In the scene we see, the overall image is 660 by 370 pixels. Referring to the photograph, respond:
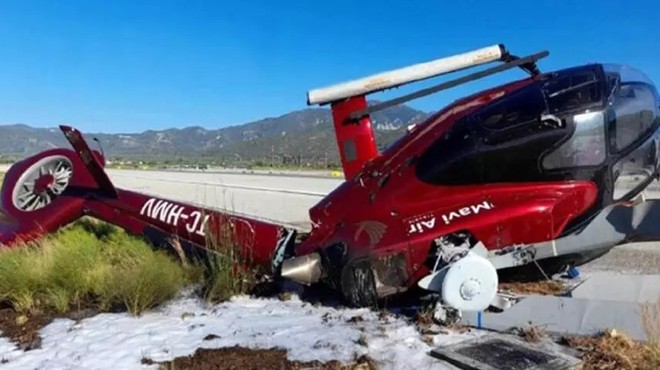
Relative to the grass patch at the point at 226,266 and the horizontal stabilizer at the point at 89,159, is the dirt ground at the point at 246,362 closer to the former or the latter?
the grass patch at the point at 226,266

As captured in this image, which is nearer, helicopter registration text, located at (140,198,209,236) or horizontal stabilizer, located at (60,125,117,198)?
helicopter registration text, located at (140,198,209,236)

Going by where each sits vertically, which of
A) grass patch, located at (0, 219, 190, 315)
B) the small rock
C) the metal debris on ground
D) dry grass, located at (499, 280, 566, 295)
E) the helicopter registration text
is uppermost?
the helicopter registration text

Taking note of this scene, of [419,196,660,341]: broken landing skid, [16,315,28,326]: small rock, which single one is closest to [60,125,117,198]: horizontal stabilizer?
[16,315,28,326]: small rock

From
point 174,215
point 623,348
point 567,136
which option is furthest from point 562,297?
point 174,215

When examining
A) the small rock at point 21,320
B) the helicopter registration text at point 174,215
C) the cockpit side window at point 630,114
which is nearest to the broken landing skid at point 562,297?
the cockpit side window at point 630,114

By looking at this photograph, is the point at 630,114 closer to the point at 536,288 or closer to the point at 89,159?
the point at 536,288

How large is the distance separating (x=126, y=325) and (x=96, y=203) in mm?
3619

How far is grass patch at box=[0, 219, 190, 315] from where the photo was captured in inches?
253

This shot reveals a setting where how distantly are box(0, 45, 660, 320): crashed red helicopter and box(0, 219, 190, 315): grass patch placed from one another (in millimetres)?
1430

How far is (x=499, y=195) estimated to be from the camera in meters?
5.78

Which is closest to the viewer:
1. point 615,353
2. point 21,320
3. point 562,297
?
point 615,353

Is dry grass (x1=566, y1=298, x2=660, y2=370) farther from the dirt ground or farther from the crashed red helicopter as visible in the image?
the dirt ground

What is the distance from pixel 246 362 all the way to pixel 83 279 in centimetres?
314

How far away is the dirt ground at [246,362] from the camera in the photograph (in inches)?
176
